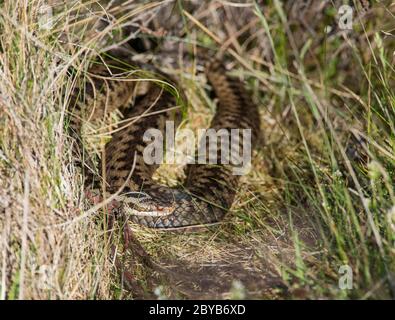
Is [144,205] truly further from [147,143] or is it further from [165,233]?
[147,143]

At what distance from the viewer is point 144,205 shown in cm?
568

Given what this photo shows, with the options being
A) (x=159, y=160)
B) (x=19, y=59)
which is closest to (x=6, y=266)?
(x=19, y=59)

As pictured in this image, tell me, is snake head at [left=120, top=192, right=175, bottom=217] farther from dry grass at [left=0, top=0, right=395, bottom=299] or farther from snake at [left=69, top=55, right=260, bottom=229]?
dry grass at [left=0, top=0, right=395, bottom=299]

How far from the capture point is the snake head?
5602 millimetres

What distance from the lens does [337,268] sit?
4277 millimetres

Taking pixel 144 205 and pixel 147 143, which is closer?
pixel 144 205

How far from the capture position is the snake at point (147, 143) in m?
5.71

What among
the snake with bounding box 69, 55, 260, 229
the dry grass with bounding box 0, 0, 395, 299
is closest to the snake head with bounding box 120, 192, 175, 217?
the snake with bounding box 69, 55, 260, 229

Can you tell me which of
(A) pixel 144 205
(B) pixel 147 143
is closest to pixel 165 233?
(A) pixel 144 205

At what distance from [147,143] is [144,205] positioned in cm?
107

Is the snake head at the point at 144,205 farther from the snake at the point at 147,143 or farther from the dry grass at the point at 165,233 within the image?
the dry grass at the point at 165,233

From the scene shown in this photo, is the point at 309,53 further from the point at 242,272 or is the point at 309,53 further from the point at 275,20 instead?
the point at 242,272

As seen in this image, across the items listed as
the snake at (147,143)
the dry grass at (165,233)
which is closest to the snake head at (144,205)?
the snake at (147,143)
